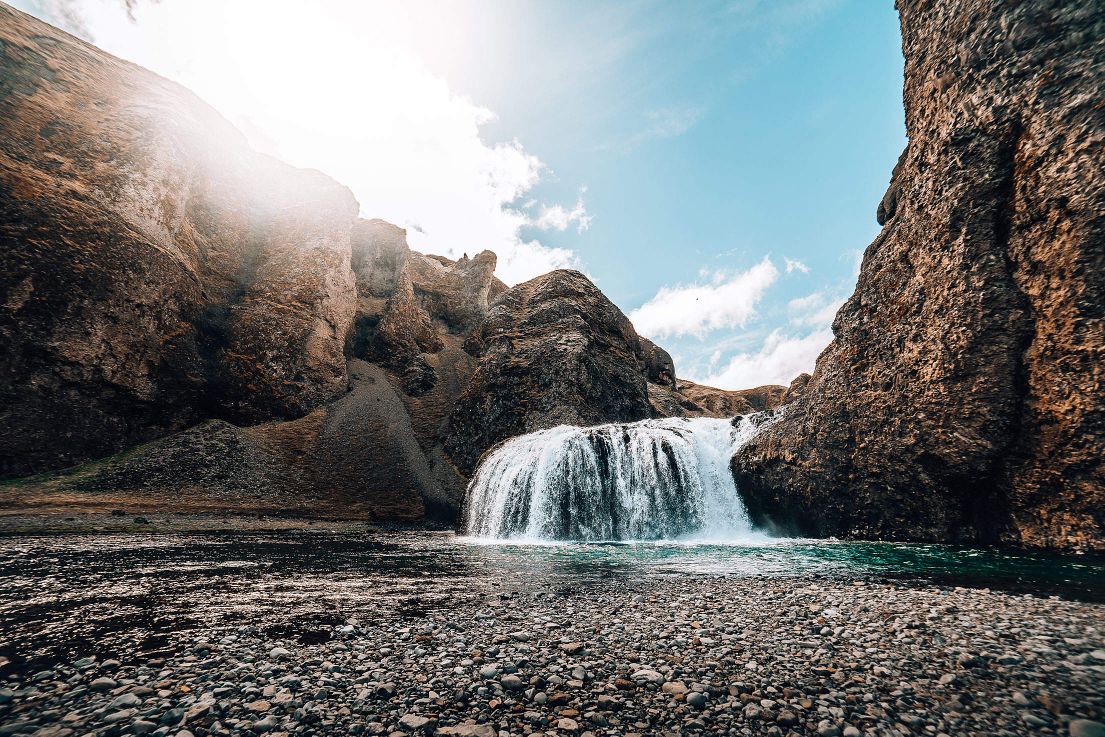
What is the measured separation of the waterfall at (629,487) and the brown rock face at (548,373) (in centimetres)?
2043

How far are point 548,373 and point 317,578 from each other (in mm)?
43035

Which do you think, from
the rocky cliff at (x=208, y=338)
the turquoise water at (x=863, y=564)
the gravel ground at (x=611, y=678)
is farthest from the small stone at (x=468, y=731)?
the rocky cliff at (x=208, y=338)

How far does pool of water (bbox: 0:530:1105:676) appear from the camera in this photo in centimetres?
651

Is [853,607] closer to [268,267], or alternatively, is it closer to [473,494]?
[473,494]

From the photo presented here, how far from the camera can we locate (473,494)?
36.4m

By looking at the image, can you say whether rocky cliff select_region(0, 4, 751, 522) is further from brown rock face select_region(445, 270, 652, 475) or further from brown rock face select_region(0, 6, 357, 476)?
brown rock face select_region(445, 270, 652, 475)

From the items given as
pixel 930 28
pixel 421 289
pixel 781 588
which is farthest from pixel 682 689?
pixel 421 289

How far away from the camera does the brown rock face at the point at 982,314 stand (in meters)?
13.1

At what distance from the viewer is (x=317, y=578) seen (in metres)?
11.7

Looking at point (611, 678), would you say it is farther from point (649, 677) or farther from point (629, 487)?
point (629, 487)

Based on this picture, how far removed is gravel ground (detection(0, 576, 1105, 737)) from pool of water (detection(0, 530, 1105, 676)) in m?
0.93

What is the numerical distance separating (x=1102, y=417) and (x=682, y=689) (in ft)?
56.9

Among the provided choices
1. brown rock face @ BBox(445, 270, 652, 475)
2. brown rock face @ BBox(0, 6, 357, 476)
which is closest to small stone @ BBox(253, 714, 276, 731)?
brown rock face @ BBox(445, 270, 652, 475)

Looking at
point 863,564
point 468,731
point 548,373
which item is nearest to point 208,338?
point 548,373
